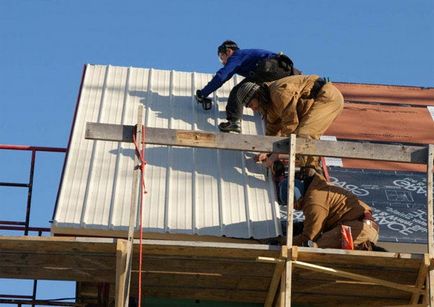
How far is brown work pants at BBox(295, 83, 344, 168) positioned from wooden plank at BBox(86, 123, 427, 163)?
114cm

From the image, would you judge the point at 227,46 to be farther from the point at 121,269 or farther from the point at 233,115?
the point at 121,269

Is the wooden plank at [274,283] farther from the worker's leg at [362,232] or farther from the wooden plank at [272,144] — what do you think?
the wooden plank at [272,144]

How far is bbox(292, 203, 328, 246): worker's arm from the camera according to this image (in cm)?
1033

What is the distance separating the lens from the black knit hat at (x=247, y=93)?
474 inches

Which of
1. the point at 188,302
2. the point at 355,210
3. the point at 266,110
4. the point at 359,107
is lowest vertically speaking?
the point at 188,302

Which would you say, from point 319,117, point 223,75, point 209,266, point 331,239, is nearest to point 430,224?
point 331,239

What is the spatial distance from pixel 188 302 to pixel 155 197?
1.12 m

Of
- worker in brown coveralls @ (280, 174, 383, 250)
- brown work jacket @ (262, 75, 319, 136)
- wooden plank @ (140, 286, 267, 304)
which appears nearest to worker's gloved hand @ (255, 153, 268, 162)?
brown work jacket @ (262, 75, 319, 136)

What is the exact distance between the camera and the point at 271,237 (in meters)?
10.7

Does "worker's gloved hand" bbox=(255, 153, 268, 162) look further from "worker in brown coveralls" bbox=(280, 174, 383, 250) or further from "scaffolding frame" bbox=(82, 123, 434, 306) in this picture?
"scaffolding frame" bbox=(82, 123, 434, 306)

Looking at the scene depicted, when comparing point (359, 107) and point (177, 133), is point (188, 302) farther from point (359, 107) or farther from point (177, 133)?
point (359, 107)

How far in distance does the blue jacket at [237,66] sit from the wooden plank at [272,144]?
317 cm

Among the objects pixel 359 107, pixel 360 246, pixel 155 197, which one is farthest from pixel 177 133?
pixel 359 107

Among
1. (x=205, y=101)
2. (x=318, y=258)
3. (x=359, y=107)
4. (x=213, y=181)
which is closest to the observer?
(x=318, y=258)
